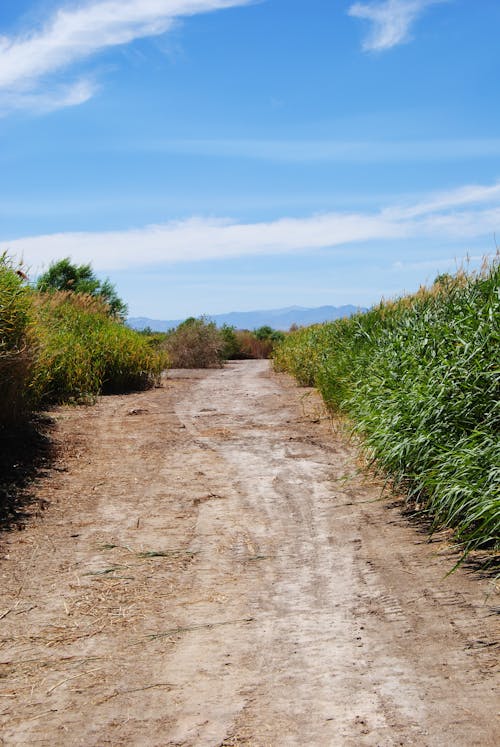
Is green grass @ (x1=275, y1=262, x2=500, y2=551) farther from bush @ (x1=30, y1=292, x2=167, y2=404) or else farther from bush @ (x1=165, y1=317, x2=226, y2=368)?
bush @ (x1=165, y1=317, x2=226, y2=368)

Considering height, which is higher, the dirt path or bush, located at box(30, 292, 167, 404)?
bush, located at box(30, 292, 167, 404)

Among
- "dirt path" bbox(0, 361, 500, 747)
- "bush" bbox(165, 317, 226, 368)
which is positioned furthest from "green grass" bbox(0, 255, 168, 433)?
"bush" bbox(165, 317, 226, 368)

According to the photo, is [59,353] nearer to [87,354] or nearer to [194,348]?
[87,354]

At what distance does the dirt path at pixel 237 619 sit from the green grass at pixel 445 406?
0.36 m

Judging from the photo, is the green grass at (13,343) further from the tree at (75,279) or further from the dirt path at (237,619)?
the tree at (75,279)

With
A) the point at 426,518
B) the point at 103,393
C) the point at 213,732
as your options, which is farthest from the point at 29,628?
the point at 103,393

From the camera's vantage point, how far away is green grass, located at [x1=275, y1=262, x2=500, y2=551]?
500 cm

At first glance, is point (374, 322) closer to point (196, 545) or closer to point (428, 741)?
point (196, 545)

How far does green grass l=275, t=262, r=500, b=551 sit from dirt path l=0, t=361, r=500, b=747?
0.36 metres

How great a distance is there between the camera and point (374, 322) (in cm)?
1098

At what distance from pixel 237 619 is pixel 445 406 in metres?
2.47

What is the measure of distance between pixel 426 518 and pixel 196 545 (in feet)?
6.22

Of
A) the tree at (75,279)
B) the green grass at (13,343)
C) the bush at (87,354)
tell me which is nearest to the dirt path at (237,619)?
the green grass at (13,343)

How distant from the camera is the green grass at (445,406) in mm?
4996
